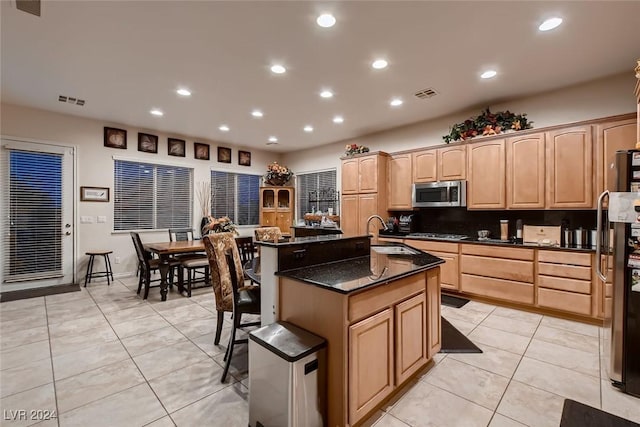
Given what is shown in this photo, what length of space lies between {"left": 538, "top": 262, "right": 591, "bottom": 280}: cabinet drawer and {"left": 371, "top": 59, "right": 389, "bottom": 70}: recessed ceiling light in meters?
3.07

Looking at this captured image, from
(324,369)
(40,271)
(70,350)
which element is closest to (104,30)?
(70,350)

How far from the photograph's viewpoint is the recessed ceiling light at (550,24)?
2400mm

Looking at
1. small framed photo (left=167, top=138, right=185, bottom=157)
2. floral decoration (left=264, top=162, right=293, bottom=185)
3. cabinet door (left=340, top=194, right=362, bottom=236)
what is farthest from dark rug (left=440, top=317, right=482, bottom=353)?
small framed photo (left=167, top=138, right=185, bottom=157)

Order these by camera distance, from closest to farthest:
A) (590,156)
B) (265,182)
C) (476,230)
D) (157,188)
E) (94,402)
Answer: (94,402), (590,156), (476,230), (157,188), (265,182)

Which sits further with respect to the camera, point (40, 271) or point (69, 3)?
point (40, 271)

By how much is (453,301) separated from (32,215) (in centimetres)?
682

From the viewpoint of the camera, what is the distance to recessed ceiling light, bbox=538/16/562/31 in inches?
94.5

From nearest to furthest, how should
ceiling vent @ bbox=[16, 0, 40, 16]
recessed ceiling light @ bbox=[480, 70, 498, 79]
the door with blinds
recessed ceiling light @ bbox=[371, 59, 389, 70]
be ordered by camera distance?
ceiling vent @ bbox=[16, 0, 40, 16], recessed ceiling light @ bbox=[371, 59, 389, 70], recessed ceiling light @ bbox=[480, 70, 498, 79], the door with blinds

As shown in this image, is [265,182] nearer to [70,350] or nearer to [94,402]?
[70,350]

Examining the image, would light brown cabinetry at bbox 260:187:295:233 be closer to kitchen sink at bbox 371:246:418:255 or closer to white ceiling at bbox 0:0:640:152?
white ceiling at bbox 0:0:640:152

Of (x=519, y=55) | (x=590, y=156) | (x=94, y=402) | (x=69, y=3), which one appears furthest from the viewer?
(x=590, y=156)

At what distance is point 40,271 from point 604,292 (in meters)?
7.97

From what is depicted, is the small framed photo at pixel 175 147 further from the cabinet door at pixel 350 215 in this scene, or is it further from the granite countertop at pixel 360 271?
the granite countertop at pixel 360 271

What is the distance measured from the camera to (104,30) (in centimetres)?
259
